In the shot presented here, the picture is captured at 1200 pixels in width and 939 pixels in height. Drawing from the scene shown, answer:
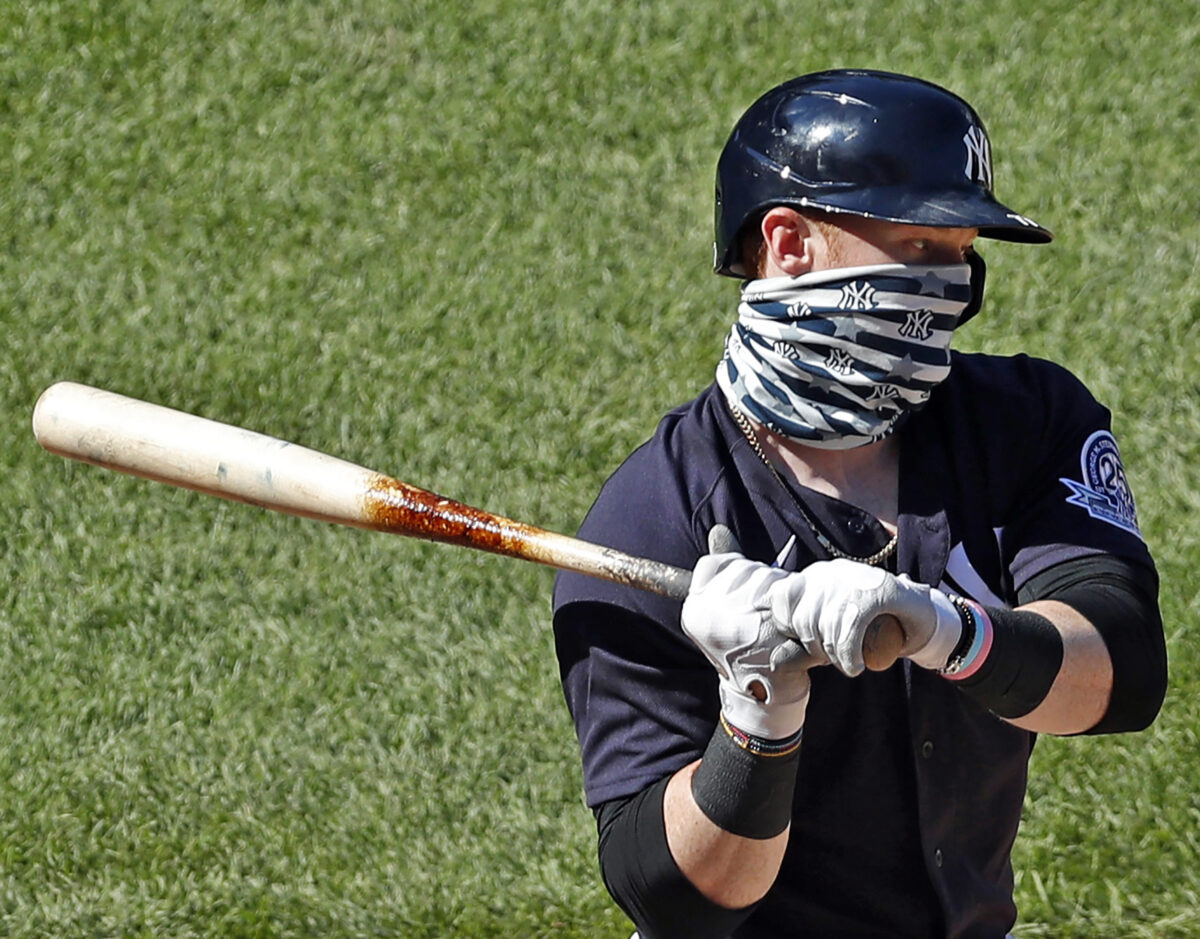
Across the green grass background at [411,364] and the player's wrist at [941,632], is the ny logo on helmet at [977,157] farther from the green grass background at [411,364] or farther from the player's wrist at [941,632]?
the green grass background at [411,364]

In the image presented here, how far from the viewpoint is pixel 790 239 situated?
2693 millimetres

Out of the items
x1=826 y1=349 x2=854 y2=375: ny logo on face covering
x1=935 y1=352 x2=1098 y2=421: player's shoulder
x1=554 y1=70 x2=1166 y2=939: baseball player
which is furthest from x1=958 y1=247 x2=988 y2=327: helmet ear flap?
x1=826 y1=349 x2=854 y2=375: ny logo on face covering

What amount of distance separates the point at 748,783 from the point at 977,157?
1061mm

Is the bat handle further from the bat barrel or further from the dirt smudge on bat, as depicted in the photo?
the bat barrel

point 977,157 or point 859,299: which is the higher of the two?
point 977,157

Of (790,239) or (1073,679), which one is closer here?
(1073,679)

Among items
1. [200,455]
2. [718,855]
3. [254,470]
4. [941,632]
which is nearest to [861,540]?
[941,632]

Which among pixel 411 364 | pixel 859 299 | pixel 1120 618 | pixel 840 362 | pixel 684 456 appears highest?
pixel 859 299

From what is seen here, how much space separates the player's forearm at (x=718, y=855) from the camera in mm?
2430

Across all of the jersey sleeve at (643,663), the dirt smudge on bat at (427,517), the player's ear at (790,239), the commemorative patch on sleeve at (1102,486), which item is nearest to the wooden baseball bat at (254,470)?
the dirt smudge on bat at (427,517)

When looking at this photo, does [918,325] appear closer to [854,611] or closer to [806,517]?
[806,517]

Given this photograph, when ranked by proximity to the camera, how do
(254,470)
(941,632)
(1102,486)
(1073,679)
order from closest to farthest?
(941,632) < (1073,679) < (1102,486) < (254,470)

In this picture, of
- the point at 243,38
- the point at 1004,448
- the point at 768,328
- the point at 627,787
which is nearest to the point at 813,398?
the point at 768,328

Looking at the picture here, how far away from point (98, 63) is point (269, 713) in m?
3.09
